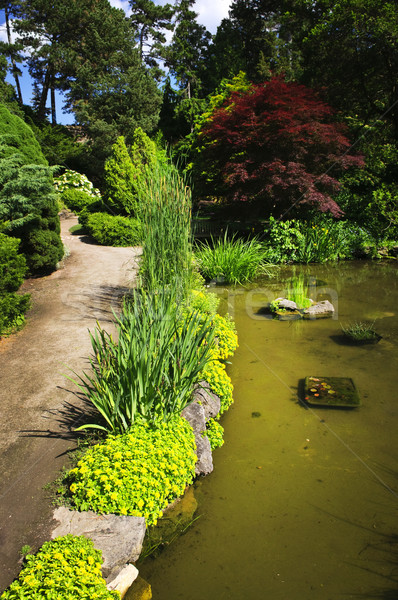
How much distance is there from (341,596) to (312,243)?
838cm

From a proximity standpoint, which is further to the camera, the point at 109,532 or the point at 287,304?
the point at 287,304

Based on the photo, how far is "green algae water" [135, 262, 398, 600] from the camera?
2225 millimetres

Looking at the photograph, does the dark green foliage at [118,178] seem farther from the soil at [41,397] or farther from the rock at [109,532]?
the rock at [109,532]

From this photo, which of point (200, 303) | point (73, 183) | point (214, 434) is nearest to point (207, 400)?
point (214, 434)

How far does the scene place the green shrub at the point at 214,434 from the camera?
3.29m

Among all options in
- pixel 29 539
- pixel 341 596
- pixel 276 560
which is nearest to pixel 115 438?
pixel 29 539

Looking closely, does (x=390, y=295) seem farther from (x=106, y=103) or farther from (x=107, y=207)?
(x=106, y=103)

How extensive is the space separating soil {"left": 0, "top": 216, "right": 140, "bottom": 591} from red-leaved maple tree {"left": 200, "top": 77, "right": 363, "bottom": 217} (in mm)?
3803

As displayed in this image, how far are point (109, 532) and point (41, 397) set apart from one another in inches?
65.6

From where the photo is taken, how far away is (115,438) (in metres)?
2.74

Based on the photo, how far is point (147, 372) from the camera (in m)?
2.89

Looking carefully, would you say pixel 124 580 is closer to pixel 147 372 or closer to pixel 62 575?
pixel 62 575

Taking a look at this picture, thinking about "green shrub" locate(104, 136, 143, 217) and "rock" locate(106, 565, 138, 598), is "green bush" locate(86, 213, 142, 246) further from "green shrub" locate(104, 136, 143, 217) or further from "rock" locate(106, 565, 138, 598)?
"rock" locate(106, 565, 138, 598)

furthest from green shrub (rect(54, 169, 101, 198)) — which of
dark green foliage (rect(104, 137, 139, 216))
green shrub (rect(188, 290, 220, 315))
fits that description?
green shrub (rect(188, 290, 220, 315))
